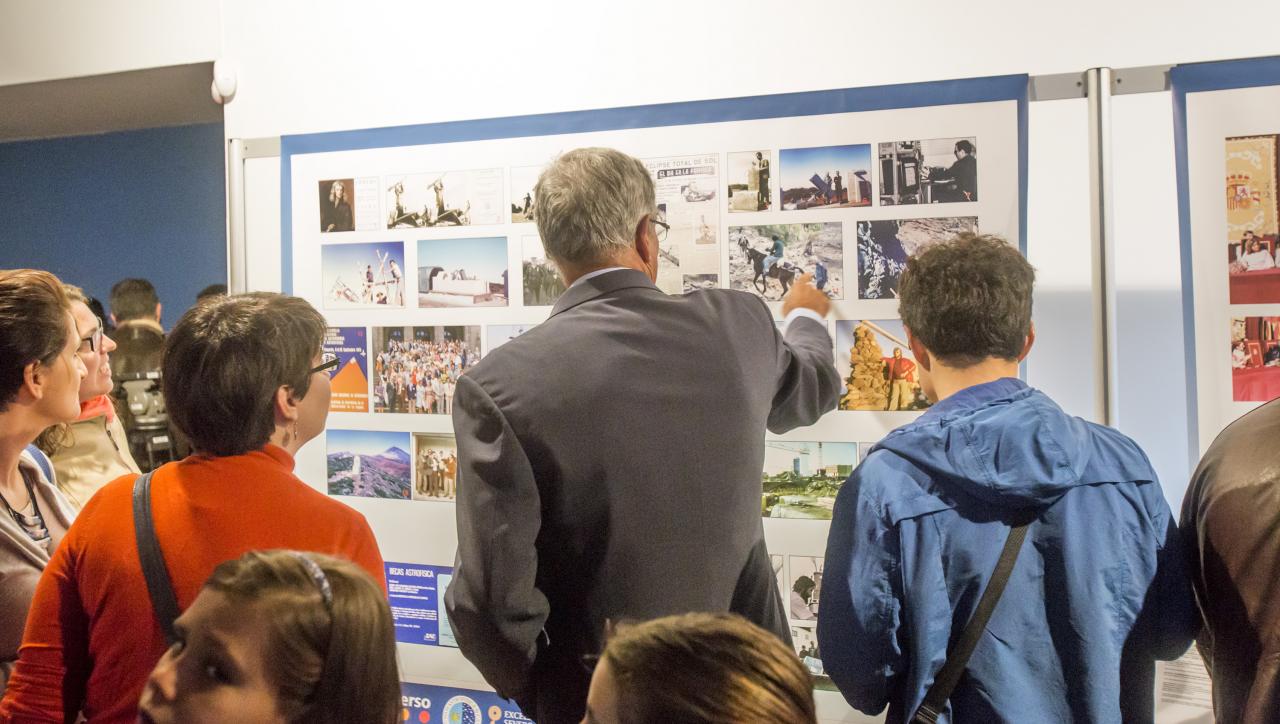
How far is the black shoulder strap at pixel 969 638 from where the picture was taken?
50.1 inches

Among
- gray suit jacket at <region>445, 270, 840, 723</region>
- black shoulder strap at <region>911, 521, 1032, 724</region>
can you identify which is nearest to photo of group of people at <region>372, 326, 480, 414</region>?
gray suit jacket at <region>445, 270, 840, 723</region>

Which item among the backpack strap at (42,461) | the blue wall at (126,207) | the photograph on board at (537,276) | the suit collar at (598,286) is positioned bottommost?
the backpack strap at (42,461)

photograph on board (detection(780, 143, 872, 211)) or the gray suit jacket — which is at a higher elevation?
photograph on board (detection(780, 143, 872, 211))

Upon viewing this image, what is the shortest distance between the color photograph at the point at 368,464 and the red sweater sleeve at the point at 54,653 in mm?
1081

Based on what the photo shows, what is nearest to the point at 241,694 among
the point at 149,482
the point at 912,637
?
the point at 149,482

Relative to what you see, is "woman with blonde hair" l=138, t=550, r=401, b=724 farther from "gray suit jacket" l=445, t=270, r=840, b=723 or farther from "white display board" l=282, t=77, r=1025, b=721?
"white display board" l=282, t=77, r=1025, b=721

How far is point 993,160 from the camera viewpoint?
1.86 m

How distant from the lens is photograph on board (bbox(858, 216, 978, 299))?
6.20ft

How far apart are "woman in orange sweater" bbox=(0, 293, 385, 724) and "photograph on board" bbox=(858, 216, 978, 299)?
1113 mm

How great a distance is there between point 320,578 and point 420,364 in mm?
1324

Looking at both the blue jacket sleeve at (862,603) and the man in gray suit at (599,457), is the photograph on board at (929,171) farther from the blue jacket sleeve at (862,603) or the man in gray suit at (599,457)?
the blue jacket sleeve at (862,603)

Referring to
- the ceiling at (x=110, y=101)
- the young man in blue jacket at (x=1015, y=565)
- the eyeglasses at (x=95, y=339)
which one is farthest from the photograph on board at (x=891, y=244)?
the ceiling at (x=110, y=101)

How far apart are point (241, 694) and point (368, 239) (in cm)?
156

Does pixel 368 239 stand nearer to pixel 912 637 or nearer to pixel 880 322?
pixel 880 322
